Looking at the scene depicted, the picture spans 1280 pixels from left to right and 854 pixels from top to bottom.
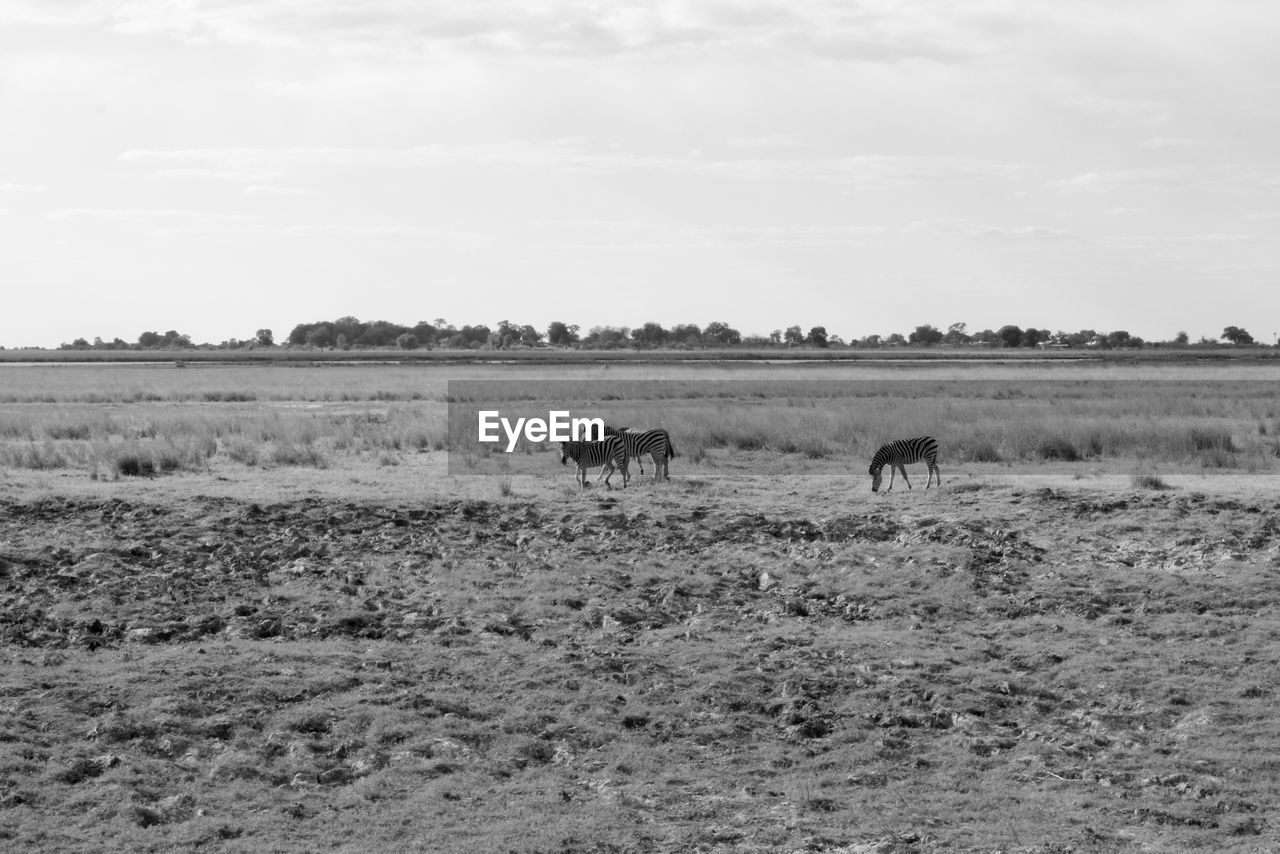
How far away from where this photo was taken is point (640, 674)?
11.4m

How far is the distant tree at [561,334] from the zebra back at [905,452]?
137 meters

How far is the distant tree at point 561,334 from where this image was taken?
159375 millimetres

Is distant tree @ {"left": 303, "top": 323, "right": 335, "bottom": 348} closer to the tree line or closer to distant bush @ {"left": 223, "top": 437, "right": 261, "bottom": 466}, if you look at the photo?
the tree line

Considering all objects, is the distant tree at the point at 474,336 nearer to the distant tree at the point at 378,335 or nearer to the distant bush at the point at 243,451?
the distant tree at the point at 378,335

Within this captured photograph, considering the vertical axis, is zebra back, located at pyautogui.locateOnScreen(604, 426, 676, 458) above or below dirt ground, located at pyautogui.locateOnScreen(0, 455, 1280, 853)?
above

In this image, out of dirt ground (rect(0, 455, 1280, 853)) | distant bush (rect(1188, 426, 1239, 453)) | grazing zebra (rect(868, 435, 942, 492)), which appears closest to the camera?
dirt ground (rect(0, 455, 1280, 853))

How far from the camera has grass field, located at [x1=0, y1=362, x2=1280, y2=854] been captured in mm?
8781

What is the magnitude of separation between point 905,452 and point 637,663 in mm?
11044

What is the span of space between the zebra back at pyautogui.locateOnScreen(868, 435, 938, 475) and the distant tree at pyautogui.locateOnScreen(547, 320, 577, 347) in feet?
449

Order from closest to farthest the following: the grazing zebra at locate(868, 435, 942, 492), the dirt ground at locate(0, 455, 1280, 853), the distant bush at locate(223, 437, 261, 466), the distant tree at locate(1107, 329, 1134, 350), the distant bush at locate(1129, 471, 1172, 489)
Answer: the dirt ground at locate(0, 455, 1280, 853), the distant bush at locate(1129, 471, 1172, 489), the grazing zebra at locate(868, 435, 942, 492), the distant bush at locate(223, 437, 261, 466), the distant tree at locate(1107, 329, 1134, 350)

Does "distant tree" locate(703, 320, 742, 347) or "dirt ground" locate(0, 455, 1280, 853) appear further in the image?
"distant tree" locate(703, 320, 742, 347)

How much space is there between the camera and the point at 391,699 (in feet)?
35.5

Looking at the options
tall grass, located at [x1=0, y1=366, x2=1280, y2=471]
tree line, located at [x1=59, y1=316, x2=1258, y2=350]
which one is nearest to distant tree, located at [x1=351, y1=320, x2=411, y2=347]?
tree line, located at [x1=59, y1=316, x2=1258, y2=350]

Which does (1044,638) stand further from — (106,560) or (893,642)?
(106,560)
